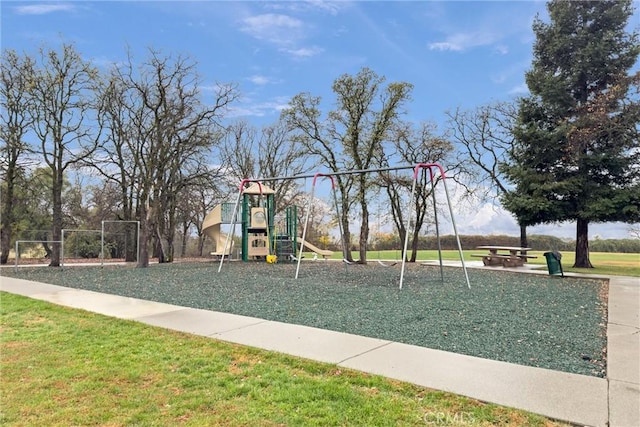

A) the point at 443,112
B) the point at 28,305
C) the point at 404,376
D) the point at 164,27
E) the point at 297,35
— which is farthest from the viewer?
the point at 443,112

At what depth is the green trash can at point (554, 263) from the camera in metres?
11.4

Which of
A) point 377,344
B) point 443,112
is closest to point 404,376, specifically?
point 377,344

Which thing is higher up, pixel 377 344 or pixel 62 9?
pixel 62 9

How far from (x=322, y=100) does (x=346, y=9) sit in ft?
24.1

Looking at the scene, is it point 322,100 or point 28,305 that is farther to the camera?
point 322,100

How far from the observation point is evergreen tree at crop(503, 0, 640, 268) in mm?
13352

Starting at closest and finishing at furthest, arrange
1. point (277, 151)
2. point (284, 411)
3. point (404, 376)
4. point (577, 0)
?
point (284, 411), point (404, 376), point (577, 0), point (277, 151)

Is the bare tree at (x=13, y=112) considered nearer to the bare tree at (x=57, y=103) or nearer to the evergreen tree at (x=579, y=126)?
the bare tree at (x=57, y=103)

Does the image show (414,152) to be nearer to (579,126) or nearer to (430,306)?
(579,126)

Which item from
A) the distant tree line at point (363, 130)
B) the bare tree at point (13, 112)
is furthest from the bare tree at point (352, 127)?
the bare tree at point (13, 112)

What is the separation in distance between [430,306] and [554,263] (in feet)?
23.0

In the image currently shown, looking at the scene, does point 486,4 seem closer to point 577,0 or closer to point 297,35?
point 297,35

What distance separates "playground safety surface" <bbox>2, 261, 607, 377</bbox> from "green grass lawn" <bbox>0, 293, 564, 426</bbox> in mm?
1391

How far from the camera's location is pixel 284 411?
2729mm
